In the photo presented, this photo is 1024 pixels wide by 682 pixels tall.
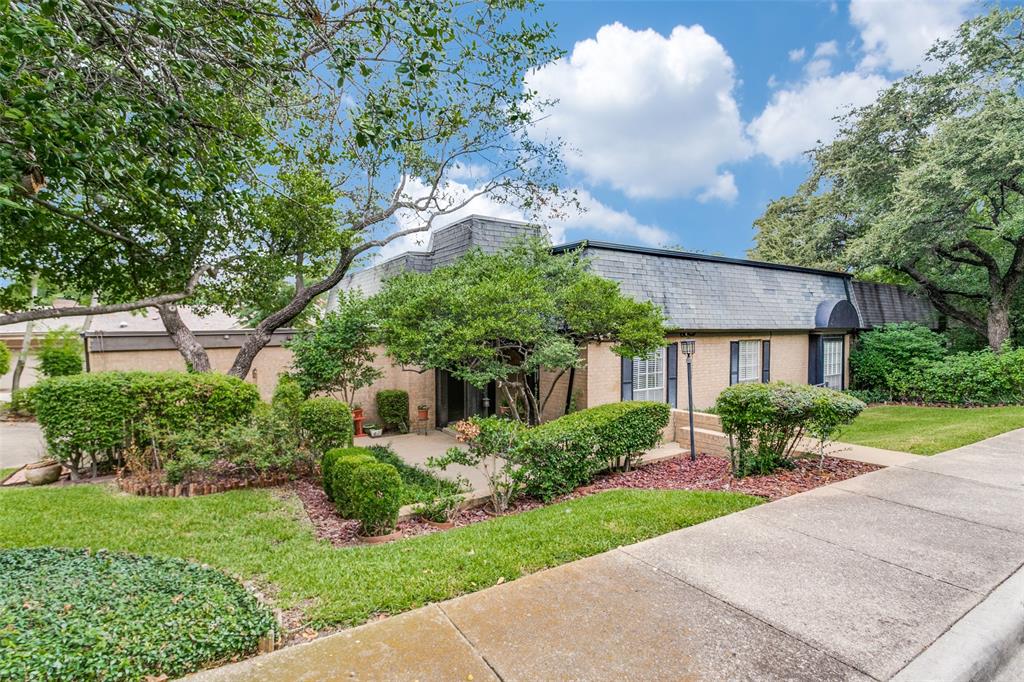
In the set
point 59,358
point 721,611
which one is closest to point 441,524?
point 721,611

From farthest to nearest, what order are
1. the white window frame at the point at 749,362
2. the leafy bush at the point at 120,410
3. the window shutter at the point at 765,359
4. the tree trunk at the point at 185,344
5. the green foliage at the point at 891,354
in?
the green foliage at the point at 891,354 → the window shutter at the point at 765,359 → the white window frame at the point at 749,362 → the tree trunk at the point at 185,344 → the leafy bush at the point at 120,410

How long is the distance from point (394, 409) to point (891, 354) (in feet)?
52.2

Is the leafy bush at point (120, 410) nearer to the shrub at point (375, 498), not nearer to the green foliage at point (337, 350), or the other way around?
the green foliage at point (337, 350)

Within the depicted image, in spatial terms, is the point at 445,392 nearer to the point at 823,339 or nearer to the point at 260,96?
the point at 260,96

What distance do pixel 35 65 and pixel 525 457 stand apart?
20.5ft

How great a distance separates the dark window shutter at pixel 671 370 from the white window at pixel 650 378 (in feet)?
0.42

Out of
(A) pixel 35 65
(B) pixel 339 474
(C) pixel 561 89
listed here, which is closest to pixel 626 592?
(B) pixel 339 474

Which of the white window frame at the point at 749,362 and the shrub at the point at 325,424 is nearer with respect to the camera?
the shrub at the point at 325,424

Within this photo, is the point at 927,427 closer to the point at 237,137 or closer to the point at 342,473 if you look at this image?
the point at 342,473

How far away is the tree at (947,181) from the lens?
13.2 meters

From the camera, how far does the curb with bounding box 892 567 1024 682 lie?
2564 millimetres

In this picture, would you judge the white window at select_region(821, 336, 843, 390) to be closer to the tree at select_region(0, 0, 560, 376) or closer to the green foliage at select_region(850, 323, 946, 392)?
the green foliage at select_region(850, 323, 946, 392)

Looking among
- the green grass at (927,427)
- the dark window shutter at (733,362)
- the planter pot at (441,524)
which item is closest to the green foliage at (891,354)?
the green grass at (927,427)

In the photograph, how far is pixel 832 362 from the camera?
16.0 meters
